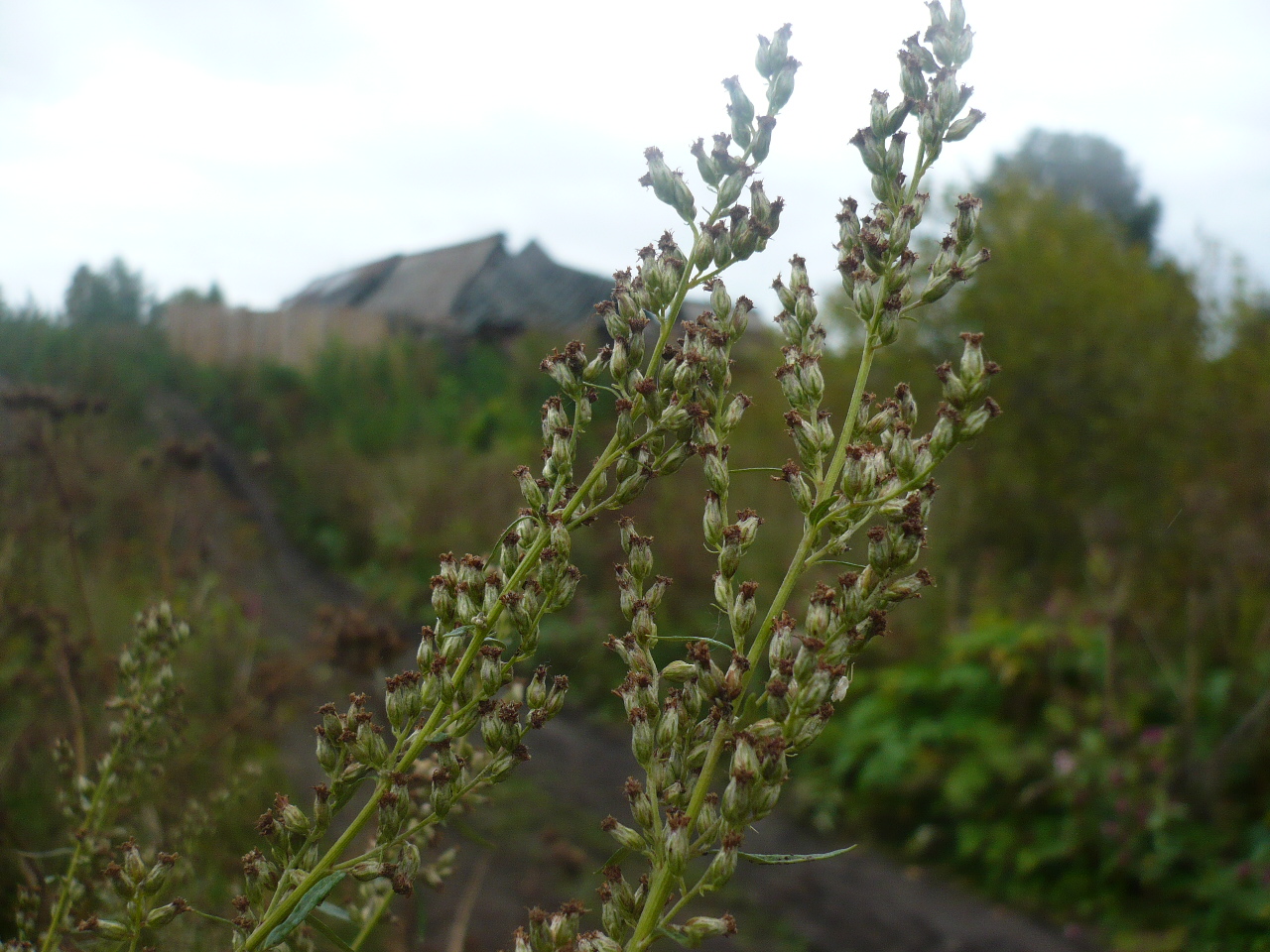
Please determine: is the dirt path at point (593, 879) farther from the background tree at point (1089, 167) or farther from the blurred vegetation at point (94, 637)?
the background tree at point (1089, 167)

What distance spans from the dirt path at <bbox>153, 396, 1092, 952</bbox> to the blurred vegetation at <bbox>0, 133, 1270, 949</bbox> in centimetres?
48

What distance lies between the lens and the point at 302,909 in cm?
106

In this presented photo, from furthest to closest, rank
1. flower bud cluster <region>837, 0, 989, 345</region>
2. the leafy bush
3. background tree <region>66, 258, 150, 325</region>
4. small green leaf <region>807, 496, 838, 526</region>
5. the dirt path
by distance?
1. background tree <region>66, 258, 150, 325</region>
2. the leafy bush
3. the dirt path
4. flower bud cluster <region>837, 0, 989, 345</region>
5. small green leaf <region>807, 496, 838, 526</region>

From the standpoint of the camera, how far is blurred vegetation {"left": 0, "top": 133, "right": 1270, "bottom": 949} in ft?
22.0

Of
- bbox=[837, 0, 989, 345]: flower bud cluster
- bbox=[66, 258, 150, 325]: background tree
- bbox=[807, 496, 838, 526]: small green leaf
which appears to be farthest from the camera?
bbox=[66, 258, 150, 325]: background tree

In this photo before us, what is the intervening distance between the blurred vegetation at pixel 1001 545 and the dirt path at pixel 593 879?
479 millimetres

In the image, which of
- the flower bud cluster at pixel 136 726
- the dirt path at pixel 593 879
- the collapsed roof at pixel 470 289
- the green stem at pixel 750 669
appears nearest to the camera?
the green stem at pixel 750 669

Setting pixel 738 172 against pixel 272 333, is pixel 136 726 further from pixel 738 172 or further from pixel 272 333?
pixel 272 333

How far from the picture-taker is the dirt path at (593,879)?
5.53 meters

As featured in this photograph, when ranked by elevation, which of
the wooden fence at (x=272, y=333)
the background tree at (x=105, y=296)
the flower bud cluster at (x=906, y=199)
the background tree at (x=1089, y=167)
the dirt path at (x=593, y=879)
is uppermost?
the background tree at (x=1089, y=167)

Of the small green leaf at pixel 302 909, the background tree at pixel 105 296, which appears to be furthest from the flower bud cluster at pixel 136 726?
the background tree at pixel 105 296

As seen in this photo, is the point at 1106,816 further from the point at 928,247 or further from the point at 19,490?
the point at 928,247

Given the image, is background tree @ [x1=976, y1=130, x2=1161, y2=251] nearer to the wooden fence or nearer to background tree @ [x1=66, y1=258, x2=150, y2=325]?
the wooden fence

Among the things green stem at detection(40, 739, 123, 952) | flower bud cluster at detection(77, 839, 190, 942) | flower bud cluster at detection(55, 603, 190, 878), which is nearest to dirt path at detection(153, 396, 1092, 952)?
flower bud cluster at detection(55, 603, 190, 878)
